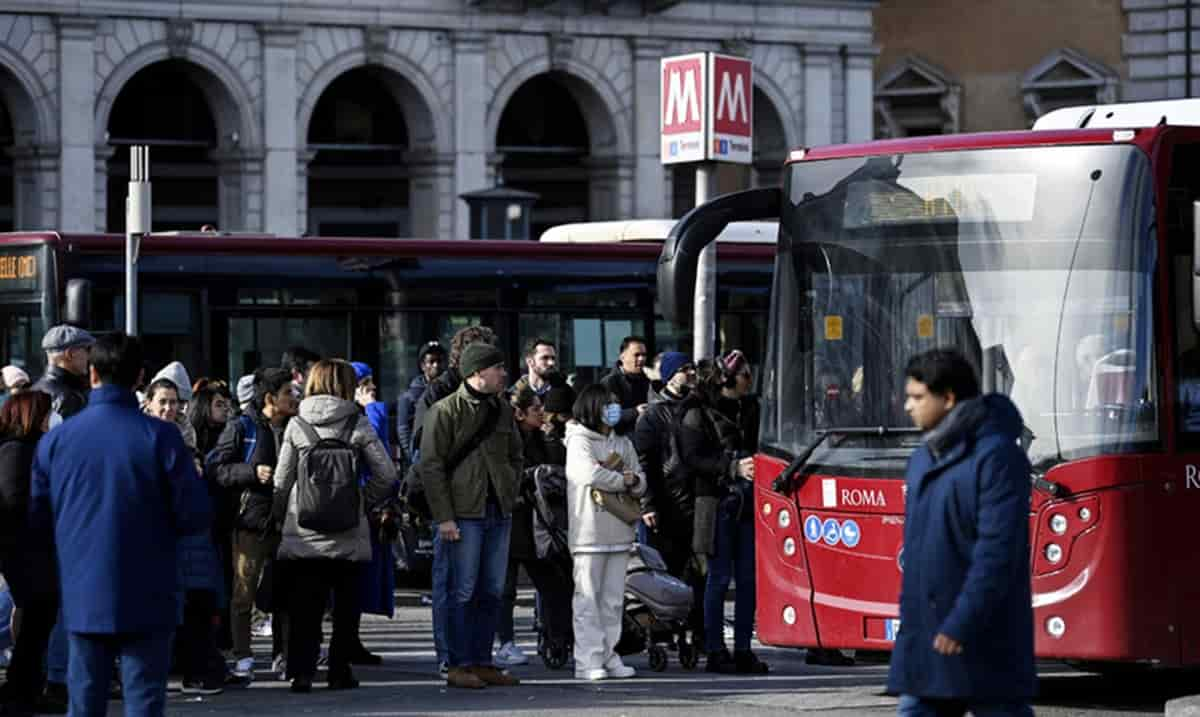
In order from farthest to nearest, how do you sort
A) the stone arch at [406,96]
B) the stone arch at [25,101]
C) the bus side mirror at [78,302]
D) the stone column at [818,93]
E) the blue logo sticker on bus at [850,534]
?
the stone column at [818,93] → the stone arch at [406,96] → the stone arch at [25,101] → the bus side mirror at [78,302] → the blue logo sticker on bus at [850,534]

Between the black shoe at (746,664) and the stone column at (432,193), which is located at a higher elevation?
the stone column at (432,193)

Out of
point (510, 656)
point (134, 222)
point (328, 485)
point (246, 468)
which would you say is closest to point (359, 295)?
point (134, 222)

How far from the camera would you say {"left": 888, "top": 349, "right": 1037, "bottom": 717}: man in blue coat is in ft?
26.9

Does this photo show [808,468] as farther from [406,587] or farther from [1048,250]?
[406,587]

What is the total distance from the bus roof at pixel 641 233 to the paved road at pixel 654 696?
32.9 feet

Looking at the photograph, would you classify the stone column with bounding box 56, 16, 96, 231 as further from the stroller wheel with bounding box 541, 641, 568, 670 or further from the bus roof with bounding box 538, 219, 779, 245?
the stroller wheel with bounding box 541, 641, 568, 670

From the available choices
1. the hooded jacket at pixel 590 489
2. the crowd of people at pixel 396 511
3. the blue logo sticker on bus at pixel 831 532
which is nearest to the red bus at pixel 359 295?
the crowd of people at pixel 396 511

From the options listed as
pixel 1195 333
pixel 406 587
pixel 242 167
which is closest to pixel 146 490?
pixel 1195 333

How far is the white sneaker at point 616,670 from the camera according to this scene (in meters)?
13.6

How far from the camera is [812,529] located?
1247 cm

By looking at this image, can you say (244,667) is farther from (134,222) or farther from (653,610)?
(134,222)

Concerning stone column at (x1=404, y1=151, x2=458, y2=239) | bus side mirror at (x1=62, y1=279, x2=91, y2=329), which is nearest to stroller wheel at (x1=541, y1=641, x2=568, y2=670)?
bus side mirror at (x1=62, y1=279, x2=91, y2=329)

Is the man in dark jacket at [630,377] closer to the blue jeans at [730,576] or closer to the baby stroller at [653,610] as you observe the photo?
the baby stroller at [653,610]

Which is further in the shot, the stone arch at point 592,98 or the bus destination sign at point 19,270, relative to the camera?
the stone arch at point 592,98
